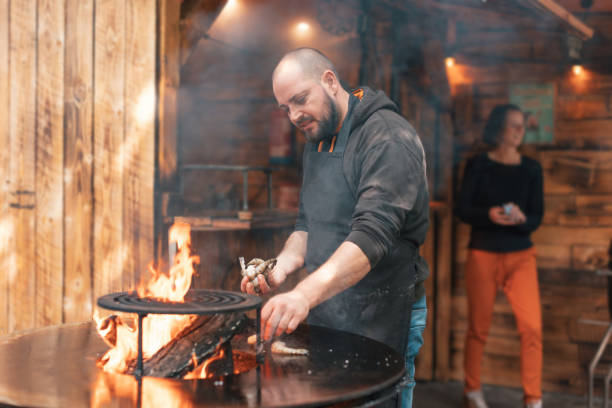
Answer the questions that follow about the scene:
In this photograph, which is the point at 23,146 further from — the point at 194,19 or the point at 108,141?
the point at 194,19

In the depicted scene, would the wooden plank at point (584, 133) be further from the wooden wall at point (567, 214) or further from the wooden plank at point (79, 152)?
the wooden plank at point (79, 152)

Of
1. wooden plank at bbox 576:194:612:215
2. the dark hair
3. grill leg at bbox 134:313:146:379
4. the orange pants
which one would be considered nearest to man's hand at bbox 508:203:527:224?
the orange pants

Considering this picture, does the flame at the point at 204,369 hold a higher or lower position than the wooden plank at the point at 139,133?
lower

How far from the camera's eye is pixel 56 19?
3.65m

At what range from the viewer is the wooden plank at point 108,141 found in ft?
11.5

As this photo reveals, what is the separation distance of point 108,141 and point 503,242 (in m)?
2.79

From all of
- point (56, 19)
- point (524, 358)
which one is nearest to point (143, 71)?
point (56, 19)

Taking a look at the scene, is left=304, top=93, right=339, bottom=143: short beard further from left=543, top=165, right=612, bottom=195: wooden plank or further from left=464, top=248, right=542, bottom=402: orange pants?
left=543, top=165, right=612, bottom=195: wooden plank

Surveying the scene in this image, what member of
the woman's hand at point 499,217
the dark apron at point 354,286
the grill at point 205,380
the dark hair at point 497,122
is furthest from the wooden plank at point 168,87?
the dark hair at point 497,122

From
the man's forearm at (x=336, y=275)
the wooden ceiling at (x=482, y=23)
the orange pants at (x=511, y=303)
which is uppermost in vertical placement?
the wooden ceiling at (x=482, y=23)

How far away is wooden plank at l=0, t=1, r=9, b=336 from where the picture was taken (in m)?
3.79

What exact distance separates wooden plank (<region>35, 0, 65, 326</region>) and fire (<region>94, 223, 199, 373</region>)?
1496mm

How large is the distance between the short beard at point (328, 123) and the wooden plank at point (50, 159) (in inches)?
65.3

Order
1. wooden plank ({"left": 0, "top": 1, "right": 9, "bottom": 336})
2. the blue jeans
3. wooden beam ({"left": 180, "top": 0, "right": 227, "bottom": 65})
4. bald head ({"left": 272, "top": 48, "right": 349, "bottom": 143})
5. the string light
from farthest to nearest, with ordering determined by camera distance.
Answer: the string light, wooden plank ({"left": 0, "top": 1, "right": 9, "bottom": 336}), wooden beam ({"left": 180, "top": 0, "right": 227, "bottom": 65}), the blue jeans, bald head ({"left": 272, "top": 48, "right": 349, "bottom": 143})
